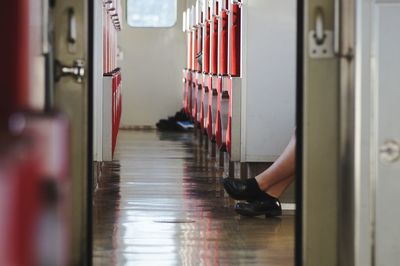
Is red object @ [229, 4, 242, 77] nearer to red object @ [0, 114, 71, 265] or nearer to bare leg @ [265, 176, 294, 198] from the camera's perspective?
bare leg @ [265, 176, 294, 198]

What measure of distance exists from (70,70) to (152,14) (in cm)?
1157

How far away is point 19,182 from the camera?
0.59 metres

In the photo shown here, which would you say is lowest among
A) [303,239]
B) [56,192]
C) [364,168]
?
[303,239]

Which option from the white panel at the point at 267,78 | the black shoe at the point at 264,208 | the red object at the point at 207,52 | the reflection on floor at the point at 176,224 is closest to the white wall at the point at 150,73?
the red object at the point at 207,52

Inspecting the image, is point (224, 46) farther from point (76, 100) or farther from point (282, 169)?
point (76, 100)

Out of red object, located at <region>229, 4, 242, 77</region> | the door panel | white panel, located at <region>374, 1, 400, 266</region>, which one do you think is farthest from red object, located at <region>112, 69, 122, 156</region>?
white panel, located at <region>374, 1, 400, 266</region>

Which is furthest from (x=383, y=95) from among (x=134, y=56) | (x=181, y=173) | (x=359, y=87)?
(x=134, y=56)

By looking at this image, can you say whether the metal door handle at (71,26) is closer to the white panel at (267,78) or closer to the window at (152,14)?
the white panel at (267,78)

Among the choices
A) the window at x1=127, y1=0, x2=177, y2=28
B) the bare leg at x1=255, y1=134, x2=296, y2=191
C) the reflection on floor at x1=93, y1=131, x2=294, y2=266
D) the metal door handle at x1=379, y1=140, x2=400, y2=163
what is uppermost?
the window at x1=127, y1=0, x2=177, y2=28

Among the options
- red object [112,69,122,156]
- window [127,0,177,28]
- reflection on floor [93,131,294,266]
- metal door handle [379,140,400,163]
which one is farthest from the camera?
window [127,0,177,28]

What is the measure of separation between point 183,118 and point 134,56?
142 cm

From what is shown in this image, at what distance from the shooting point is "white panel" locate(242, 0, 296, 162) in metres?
5.18

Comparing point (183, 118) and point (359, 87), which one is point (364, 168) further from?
point (183, 118)

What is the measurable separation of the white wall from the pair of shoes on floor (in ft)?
28.1
